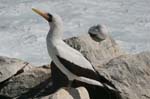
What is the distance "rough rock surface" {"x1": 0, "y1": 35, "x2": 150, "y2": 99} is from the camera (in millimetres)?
8453

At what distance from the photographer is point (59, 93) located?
24.9 feet

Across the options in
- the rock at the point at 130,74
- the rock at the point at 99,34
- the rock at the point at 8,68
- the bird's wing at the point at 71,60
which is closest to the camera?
the bird's wing at the point at 71,60

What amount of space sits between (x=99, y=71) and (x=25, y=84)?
1.22 meters

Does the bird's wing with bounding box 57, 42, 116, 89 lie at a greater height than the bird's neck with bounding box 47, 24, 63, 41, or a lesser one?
lesser

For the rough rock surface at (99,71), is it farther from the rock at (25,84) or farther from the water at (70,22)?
the water at (70,22)

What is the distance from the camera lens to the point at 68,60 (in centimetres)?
790

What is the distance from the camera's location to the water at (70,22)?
49.1ft

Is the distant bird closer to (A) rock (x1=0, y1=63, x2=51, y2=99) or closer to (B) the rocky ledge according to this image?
(B) the rocky ledge

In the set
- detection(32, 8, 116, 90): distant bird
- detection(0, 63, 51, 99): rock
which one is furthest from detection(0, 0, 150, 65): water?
detection(32, 8, 116, 90): distant bird

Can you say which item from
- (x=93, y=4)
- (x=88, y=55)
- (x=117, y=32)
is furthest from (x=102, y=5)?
(x=88, y=55)

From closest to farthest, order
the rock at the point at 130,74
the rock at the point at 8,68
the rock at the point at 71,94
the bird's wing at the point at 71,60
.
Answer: the rock at the point at 71,94
the bird's wing at the point at 71,60
the rock at the point at 130,74
the rock at the point at 8,68

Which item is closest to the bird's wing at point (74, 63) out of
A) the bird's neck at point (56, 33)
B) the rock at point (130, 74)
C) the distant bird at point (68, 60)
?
the distant bird at point (68, 60)

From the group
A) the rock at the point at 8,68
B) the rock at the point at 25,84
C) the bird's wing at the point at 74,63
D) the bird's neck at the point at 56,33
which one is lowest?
the rock at the point at 25,84

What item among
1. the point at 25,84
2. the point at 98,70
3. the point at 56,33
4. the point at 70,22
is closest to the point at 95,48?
the point at 98,70
